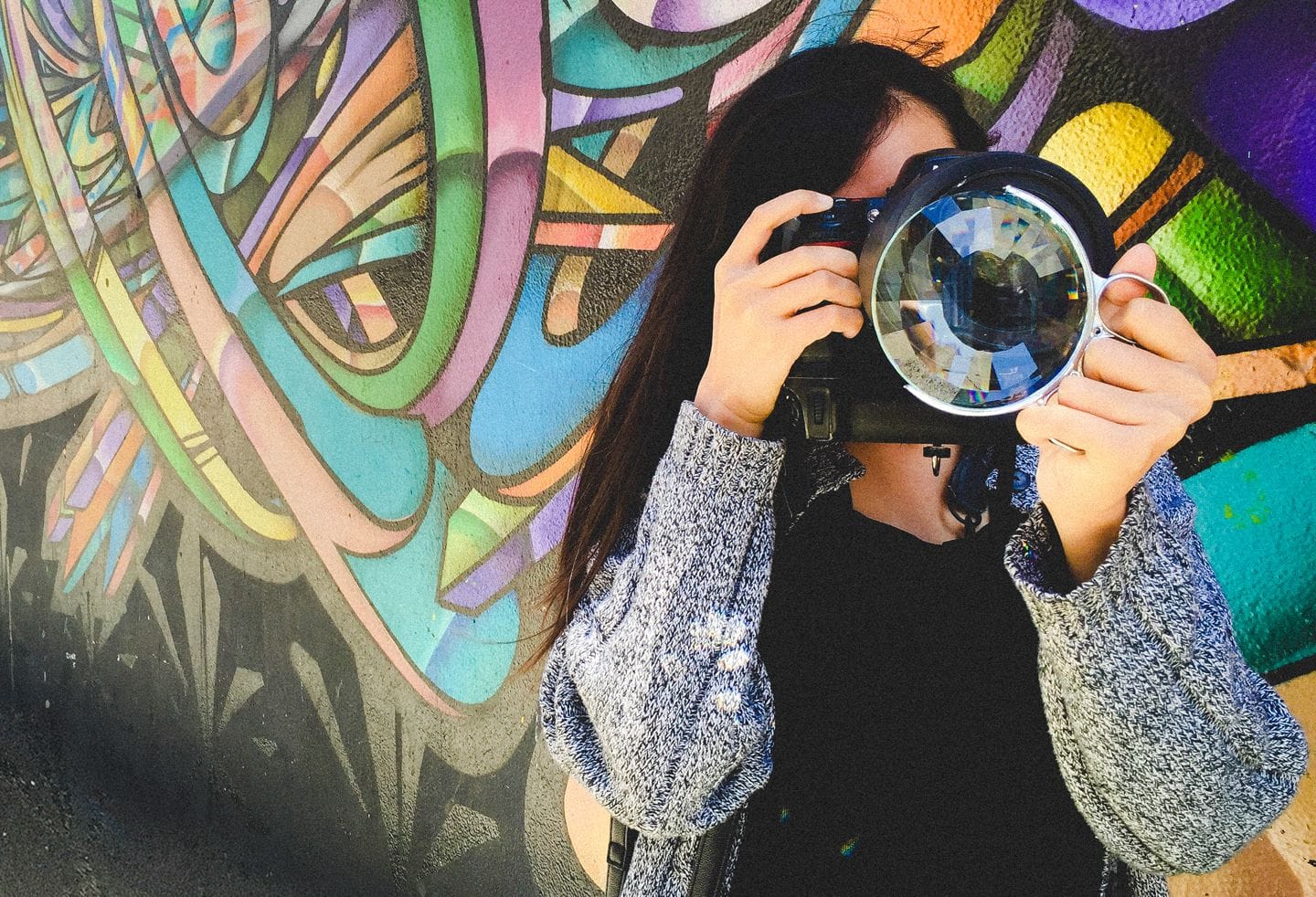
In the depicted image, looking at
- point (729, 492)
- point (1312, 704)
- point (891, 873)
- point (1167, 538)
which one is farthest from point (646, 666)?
point (1312, 704)

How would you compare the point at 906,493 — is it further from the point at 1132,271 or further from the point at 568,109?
the point at 568,109

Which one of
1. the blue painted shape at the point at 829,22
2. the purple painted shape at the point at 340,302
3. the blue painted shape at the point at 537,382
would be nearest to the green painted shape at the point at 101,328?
the purple painted shape at the point at 340,302

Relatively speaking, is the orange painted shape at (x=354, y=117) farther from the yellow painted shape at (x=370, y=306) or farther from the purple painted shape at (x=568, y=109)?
the purple painted shape at (x=568, y=109)

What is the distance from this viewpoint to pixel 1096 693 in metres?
0.57

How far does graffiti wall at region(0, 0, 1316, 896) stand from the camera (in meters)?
0.91

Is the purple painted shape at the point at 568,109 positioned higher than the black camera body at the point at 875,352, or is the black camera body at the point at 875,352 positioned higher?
the purple painted shape at the point at 568,109

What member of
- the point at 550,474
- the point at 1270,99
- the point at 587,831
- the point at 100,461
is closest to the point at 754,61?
the point at 1270,99

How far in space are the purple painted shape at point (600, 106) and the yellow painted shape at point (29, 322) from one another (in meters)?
2.05

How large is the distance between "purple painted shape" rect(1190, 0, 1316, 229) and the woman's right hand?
1.82 ft

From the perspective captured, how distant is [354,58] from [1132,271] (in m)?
1.60

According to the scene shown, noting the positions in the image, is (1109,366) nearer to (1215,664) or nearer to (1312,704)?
(1215,664)

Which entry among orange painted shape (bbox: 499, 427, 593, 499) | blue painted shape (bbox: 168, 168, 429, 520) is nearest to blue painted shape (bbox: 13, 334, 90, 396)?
blue painted shape (bbox: 168, 168, 429, 520)

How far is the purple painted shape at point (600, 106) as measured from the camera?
1.32 metres

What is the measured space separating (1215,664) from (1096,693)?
72 millimetres
